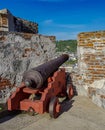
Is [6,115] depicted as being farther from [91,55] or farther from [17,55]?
[91,55]

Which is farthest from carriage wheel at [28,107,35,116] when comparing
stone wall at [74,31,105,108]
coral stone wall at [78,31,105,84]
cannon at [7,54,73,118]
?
coral stone wall at [78,31,105,84]

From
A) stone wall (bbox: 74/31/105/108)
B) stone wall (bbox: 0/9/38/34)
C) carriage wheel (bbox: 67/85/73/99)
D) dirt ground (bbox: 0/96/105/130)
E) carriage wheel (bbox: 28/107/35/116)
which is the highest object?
stone wall (bbox: 0/9/38/34)

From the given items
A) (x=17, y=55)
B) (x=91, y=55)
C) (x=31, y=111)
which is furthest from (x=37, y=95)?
(x=91, y=55)

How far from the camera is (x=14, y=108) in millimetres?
4469

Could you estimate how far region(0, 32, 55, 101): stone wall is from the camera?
531 cm

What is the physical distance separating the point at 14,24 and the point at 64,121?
6.47 metres

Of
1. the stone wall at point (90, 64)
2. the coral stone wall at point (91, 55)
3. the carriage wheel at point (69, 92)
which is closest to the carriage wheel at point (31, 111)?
the carriage wheel at point (69, 92)

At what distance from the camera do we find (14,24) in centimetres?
976

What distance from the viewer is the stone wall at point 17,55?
531 cm

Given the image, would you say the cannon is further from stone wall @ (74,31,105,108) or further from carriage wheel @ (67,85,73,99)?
stone wall @ (74,31,105,108)

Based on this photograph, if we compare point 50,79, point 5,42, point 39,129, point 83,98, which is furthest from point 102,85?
point 5,42

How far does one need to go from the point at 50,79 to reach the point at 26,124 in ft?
3.97

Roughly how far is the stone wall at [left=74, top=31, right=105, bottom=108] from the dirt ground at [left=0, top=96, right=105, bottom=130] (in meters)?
0.81

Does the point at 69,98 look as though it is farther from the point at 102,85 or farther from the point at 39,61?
the point at 39,61
